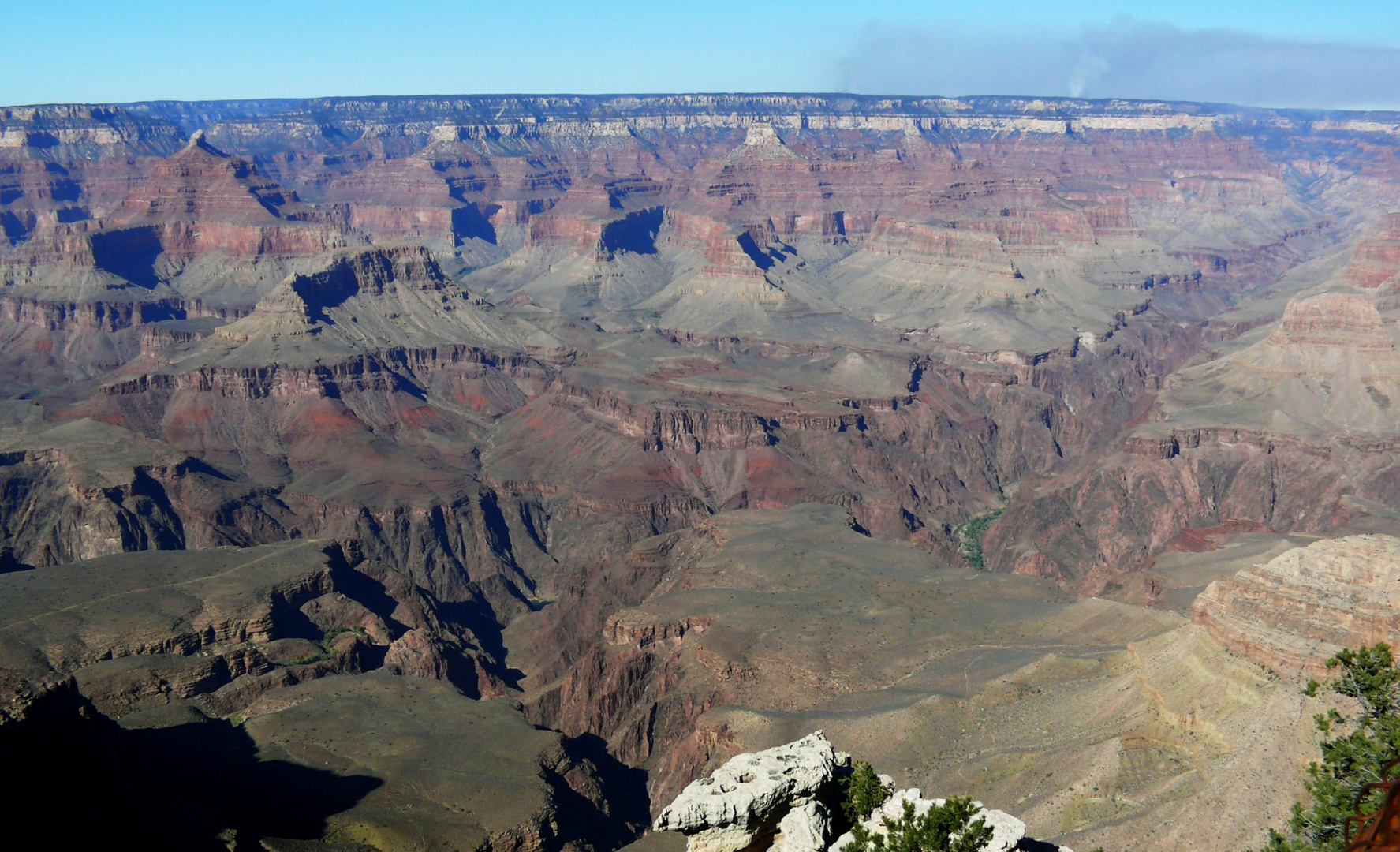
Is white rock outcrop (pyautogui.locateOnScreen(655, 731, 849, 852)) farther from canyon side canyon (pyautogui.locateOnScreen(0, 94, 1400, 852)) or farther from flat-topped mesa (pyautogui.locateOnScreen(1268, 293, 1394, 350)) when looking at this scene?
flat-topped mesa (pyautogui.locateOnScreen(1268, 293, 1394, 350))

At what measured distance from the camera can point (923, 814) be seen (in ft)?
131

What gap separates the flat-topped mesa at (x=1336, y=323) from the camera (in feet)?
577

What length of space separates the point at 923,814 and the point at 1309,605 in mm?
40253

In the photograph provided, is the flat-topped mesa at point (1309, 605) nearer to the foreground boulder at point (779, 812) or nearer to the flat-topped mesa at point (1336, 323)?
the foreground boulder at point (779, 812)

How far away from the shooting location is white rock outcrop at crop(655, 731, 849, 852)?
1609 inches

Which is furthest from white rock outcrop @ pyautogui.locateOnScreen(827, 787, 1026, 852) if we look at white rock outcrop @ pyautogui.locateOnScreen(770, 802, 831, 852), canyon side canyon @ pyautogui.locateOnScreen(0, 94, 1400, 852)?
canyon side canyon @ pyautogui.locateOnScreen(0, 94, 1400, 852)

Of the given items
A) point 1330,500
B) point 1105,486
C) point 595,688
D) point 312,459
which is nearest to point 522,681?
point 595,688

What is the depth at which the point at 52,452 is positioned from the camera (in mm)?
146625

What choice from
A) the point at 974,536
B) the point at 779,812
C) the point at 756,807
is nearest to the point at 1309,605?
the point at 779,812

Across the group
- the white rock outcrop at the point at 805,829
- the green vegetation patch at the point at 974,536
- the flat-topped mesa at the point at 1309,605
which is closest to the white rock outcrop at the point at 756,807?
the white rock outcrop at the point at 805,829

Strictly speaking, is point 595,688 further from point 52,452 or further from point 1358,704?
point 52,452

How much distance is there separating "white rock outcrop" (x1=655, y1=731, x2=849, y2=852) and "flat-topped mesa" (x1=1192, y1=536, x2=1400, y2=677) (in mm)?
35616

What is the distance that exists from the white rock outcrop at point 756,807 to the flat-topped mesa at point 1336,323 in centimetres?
16218

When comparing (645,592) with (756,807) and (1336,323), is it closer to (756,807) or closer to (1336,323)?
(756,807)
